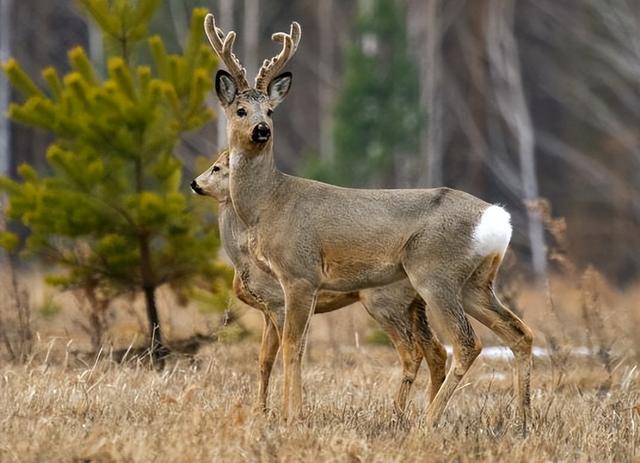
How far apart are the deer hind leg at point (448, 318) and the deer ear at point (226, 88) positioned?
1.69 metres

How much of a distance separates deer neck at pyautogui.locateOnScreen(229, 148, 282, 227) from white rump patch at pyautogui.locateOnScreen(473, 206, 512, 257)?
1435mm

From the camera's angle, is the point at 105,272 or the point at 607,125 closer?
the point at 105,272

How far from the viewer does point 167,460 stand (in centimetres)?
629

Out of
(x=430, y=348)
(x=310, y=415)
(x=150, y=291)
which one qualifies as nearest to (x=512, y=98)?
(x=150, y=291)

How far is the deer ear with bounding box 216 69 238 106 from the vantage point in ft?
26.9

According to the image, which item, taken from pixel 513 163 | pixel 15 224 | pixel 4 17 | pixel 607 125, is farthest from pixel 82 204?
pixel 513 163

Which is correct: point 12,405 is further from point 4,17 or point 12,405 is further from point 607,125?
point 607,125

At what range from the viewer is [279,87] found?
28.3ft

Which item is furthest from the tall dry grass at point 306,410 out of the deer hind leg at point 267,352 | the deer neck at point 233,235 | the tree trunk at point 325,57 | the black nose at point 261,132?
the tree trunk at point 325,57

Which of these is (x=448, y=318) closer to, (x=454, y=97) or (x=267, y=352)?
(x=267, y=352)

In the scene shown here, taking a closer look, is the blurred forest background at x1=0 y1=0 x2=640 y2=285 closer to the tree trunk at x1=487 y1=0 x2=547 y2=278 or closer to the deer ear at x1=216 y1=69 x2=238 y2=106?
the tree trunk at x1=487 y1=0 x2=547 y2=278

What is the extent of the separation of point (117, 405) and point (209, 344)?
3353 mm

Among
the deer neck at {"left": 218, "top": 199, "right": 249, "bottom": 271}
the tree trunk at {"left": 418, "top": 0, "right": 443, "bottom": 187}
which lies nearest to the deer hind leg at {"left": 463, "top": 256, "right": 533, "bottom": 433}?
the deer neck at {"left": 218, "top": 199, "right": 249, "bottom": 271}

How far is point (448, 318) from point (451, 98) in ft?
81.9
